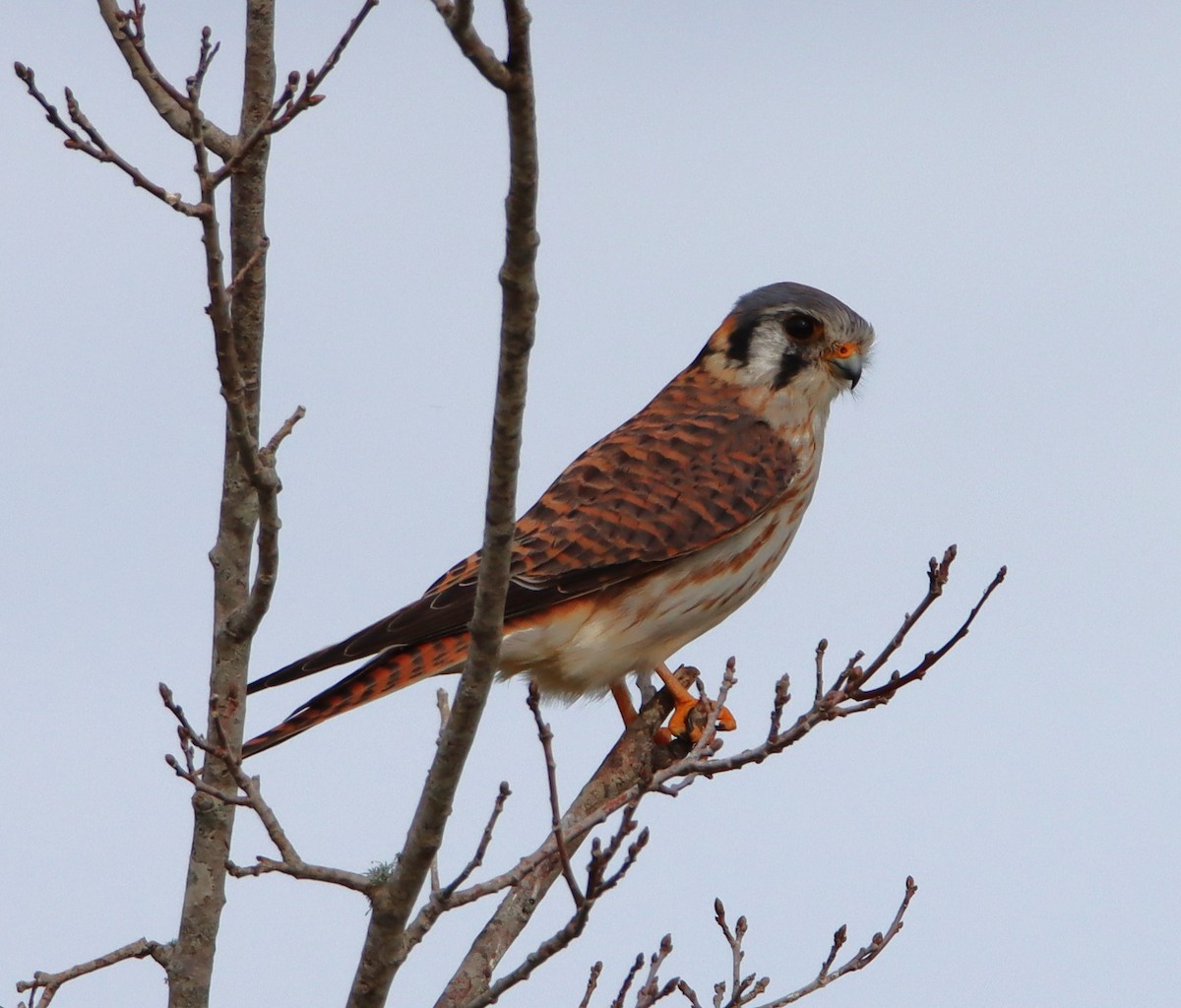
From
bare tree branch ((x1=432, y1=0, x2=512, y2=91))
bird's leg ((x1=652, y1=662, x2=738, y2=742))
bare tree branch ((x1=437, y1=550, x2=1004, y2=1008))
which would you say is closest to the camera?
bare tree branch ((x1=432, y1=0, x2=512, y2=91))

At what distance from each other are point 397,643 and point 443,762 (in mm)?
1573

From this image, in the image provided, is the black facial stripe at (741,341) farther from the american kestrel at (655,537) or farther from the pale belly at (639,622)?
the pale belly at (639,622)

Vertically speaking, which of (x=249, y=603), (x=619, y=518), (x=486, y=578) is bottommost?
(x=486, y=578)

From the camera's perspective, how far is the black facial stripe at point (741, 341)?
6180 mm

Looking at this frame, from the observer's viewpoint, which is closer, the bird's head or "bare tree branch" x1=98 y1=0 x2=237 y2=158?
"bare tree branch" x1=98 y1=0 x2=237 y2=158

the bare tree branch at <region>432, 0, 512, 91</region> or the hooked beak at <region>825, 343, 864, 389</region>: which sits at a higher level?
the hooked beak at <region>825, 343, 864, 389</region>

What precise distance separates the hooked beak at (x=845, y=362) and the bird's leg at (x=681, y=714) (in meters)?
1.40

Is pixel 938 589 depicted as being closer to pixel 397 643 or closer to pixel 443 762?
pixel 443 762

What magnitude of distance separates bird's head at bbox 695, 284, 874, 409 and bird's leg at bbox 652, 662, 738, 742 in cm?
128

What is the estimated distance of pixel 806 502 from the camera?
577 centimetres

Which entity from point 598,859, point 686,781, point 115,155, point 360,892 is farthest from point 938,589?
point 115,155

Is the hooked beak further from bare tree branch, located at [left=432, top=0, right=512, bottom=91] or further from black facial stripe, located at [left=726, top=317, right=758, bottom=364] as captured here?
bare tree branch, located at [left=432, top=0, right=512, bottom=91]

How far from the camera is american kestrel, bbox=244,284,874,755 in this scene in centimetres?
471

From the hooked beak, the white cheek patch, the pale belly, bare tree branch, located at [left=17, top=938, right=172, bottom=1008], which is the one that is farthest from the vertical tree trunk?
the hooked beak
